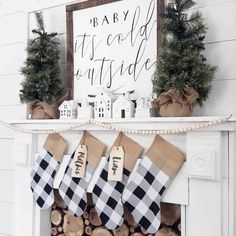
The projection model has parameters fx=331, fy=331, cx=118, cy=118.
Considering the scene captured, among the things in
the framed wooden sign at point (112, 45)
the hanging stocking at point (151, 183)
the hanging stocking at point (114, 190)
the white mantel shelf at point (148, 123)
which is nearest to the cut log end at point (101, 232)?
the hanging stocking at point (114, 190)

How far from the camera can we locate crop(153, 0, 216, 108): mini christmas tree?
1.15 meters

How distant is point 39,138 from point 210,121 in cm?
86

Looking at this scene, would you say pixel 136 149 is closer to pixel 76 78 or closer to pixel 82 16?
pixel 76 78

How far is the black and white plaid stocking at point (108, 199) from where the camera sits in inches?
50.8

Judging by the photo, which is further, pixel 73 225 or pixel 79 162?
pixel 73 225

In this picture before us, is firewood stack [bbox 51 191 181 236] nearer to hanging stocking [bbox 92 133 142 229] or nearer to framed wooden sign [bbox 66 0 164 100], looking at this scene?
hanging stocking [bbox 92 133 142 229]

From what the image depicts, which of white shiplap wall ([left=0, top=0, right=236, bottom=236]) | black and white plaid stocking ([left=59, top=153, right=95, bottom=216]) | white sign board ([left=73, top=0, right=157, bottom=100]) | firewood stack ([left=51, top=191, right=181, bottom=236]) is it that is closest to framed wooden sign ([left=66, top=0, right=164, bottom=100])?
white sign board ([left=73, top=0, right=157, bottom=100])

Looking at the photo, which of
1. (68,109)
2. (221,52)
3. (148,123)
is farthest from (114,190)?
(221,52)

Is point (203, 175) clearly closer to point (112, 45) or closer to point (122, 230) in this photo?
point (122, 230)

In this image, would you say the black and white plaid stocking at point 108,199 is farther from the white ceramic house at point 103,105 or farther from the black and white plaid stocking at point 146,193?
the white ceramic house at point 103,105

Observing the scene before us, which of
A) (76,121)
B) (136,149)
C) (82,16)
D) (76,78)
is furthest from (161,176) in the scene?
(82,16)

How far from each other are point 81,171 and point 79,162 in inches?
1.5

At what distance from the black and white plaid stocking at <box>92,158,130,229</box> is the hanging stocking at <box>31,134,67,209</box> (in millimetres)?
256

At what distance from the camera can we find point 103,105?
1399 mm
